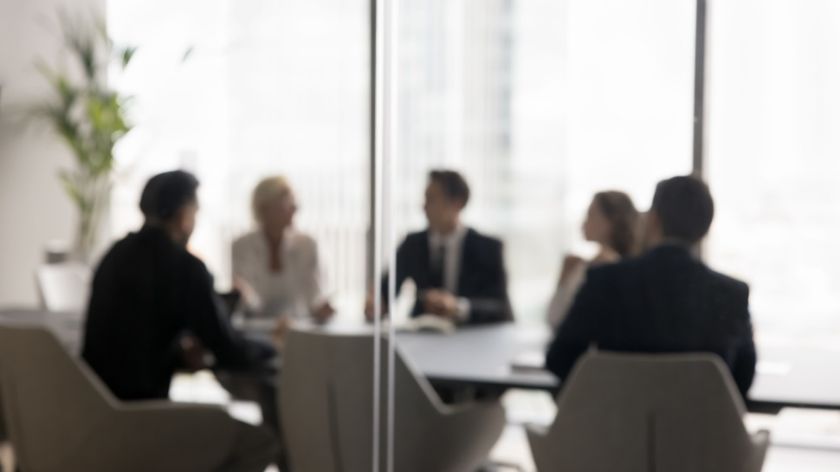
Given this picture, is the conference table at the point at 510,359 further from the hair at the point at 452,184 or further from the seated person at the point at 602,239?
the hair at the point at 452,184

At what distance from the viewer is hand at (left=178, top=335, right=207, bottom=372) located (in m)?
3.46

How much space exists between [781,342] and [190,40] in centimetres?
197

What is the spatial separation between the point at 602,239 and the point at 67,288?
1688mm

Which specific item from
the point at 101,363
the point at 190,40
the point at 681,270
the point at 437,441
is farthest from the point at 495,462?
the point at 190,40

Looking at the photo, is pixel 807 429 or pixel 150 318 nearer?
pixel 807 429

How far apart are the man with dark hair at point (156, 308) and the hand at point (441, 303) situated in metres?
0.57

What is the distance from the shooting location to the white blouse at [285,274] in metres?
3.45

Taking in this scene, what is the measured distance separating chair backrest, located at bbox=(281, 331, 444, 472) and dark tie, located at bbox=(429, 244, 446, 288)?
268 millimetres

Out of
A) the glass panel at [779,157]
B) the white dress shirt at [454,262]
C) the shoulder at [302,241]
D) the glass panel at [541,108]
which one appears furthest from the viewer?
the shoulder at [302,241]

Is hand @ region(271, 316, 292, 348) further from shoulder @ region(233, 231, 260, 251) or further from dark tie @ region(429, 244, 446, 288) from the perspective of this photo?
dark tie @ region(429, 244, 446, 288)

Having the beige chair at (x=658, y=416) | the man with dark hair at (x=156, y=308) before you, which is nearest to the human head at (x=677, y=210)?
the beige chair at (x=658, y=416)

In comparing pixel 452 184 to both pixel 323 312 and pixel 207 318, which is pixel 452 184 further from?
pixel 207 318

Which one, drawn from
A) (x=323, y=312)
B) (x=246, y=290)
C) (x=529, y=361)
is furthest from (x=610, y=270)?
(x=246, y=290)

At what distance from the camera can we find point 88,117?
3.54m
